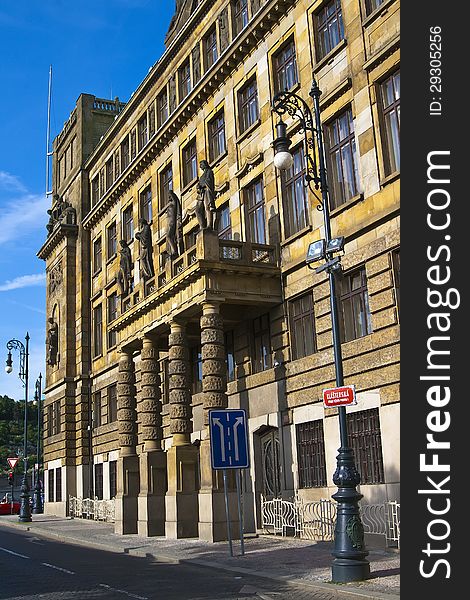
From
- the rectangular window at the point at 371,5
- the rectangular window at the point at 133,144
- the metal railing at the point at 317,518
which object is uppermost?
the rectangular window at the point at 133,144

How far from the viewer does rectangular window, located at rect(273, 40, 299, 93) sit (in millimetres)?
24828

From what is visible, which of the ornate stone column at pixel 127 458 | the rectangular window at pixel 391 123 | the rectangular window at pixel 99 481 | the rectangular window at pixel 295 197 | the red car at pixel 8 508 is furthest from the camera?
the red car at pixel 8 508

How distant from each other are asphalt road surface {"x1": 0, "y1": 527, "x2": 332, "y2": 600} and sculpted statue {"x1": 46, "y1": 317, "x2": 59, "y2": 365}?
2820 cm

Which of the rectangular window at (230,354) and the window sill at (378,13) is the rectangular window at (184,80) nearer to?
the rectangular window at (230,354)

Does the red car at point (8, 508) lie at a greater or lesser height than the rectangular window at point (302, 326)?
lesser

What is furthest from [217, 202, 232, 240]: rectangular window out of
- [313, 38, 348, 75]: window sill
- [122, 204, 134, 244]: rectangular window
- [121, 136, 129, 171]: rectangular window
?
[121, 136, 129, 171]: rectangular window

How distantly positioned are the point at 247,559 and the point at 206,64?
20636 mm

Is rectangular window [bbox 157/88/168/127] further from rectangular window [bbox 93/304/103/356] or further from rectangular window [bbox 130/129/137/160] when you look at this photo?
rectangular window [bbox 93/304/103/356]

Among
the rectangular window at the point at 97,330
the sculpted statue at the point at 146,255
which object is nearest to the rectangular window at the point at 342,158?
the sculpted statue at the point at 146,255

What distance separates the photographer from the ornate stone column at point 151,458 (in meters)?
26.1

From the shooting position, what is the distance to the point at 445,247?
24.8 ft

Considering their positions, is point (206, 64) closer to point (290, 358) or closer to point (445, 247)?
point (290, 358)

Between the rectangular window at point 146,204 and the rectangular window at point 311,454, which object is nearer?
the rectangular window at point 311,454

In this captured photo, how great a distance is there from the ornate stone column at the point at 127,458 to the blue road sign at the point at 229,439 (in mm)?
12272
